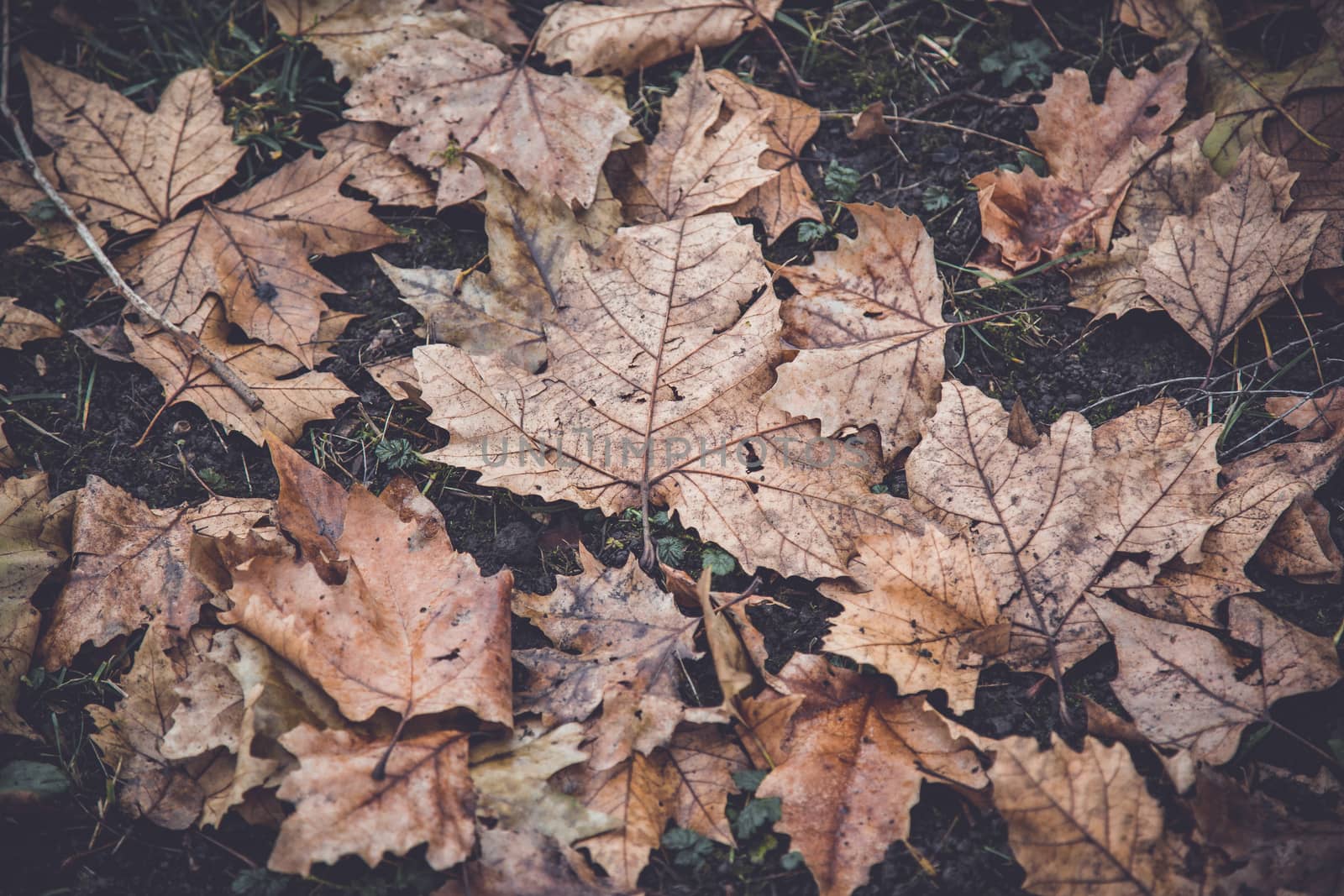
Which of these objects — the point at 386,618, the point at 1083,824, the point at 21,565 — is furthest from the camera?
the point at 21,565

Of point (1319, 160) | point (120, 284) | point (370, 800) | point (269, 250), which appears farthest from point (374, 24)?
point (1319, 160)

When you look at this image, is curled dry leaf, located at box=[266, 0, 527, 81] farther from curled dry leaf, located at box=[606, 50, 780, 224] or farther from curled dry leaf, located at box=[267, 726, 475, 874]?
curled dry leaf, located at box=[267, 726, 475, 874]

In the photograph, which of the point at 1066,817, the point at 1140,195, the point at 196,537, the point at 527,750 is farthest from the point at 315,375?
the point at 1140,195

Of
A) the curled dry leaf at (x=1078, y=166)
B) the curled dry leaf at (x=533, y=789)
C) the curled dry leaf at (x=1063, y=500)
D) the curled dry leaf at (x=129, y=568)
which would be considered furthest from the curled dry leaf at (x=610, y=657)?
the curled dry leaf at (x=1078, y=166)

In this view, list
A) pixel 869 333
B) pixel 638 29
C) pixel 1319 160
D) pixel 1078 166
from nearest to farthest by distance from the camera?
pixel 869 333, pixel 1319 160, pixel 1078 166, pixel 638 29

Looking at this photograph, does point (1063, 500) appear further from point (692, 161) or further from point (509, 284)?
point (509, 284)

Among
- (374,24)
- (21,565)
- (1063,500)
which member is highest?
(374,24)

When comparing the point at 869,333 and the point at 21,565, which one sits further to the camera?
the point at 869,333

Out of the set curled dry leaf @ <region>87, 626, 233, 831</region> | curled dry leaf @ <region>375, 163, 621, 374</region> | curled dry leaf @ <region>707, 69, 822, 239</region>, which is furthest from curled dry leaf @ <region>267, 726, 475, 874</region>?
curled dry leaf @ <region>707, 69, 822, 239</region>

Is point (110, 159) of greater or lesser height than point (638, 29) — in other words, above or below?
below
